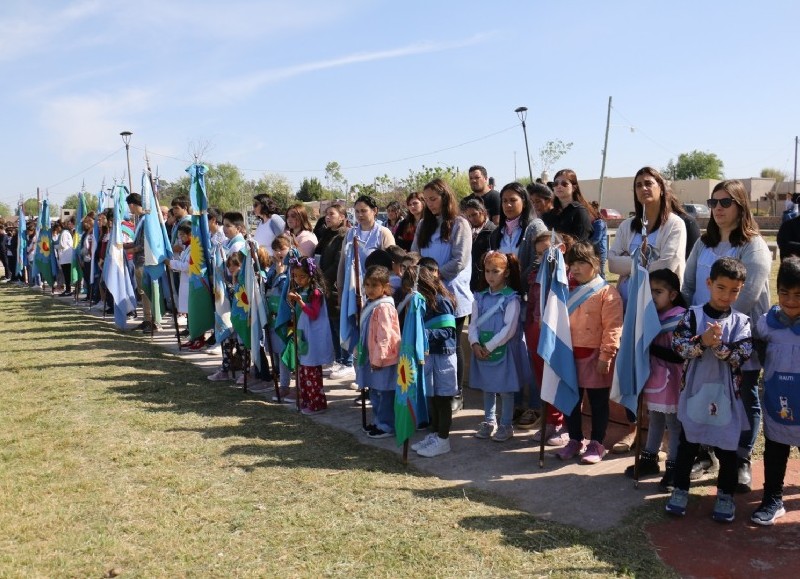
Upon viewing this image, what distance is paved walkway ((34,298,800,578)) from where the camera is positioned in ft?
12.0

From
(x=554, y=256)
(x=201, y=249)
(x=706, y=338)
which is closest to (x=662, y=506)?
(x=706, y=338)

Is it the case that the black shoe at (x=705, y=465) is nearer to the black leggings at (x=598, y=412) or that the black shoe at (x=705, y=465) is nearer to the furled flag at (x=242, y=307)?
the black leggings at (x=598, y=412)

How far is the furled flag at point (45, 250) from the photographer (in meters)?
17.9

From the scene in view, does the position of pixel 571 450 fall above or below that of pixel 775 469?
below

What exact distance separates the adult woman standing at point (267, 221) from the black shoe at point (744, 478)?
611cm

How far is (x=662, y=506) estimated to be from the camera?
14.1 ft

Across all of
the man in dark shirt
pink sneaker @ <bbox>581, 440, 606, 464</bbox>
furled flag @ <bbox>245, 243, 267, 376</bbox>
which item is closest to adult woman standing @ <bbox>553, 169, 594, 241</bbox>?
pink sneaker @ <bbox>581, 440, 606, 464</bbox>

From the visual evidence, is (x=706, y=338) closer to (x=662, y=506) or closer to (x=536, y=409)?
(x=662, y=506)

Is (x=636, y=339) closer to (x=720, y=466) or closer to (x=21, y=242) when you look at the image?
(x=720, y=466)

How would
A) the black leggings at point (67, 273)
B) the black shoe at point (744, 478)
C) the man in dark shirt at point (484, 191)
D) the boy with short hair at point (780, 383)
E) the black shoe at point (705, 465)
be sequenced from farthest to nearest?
1. the black leggings at point (67, 273)
2. the man in dark shirt at point (484, 191)
3. the black shoe at point (705, 465)
4. the black shoe at point (744, 478)
5. the boy with short hair at point (780, 383)

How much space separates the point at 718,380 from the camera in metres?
4.10

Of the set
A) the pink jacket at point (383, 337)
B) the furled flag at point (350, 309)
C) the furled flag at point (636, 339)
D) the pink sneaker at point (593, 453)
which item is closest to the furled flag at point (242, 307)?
the furled flag at point (350, 309)

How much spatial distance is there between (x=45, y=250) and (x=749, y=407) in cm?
1810

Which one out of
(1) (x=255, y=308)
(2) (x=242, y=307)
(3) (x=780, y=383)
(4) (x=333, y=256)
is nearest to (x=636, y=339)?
(3) (x=780, y=383)
